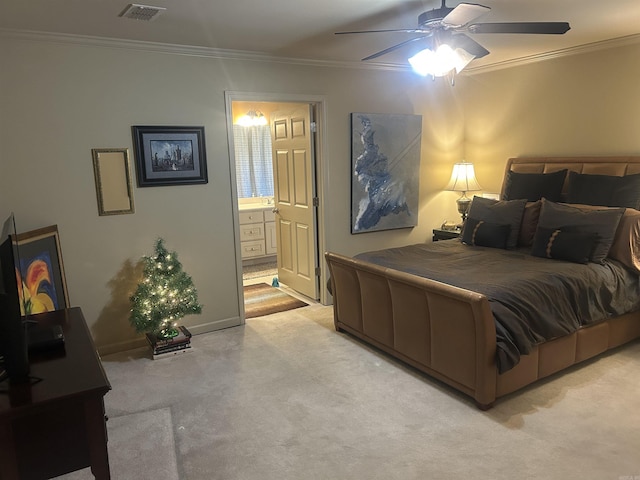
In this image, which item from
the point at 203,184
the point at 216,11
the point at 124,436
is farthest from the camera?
the point at 203,184

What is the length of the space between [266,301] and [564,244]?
118 inches

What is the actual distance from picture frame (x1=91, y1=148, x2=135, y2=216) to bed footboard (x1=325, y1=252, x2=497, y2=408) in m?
1.77

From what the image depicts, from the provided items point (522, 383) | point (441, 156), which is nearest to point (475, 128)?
point (441, 156)

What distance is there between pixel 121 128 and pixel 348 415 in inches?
108

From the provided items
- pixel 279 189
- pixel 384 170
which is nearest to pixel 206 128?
pixel 279 189

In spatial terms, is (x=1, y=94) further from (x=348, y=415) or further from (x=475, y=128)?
(x=475, y=128)

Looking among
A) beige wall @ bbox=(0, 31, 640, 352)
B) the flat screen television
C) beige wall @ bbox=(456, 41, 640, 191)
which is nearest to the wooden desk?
the flat screen television

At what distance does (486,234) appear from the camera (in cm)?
414

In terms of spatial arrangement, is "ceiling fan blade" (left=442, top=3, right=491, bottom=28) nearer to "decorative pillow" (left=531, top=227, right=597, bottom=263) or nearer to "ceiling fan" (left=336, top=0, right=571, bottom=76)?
"ceiling fan" (left=336, top=0, right=571, bottom=76)

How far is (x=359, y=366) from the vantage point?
11.4 feet

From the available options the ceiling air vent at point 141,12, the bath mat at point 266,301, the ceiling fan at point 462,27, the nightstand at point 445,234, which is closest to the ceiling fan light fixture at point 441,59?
the ceiling fan at point 462,27

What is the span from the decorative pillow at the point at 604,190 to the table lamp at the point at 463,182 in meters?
1.06

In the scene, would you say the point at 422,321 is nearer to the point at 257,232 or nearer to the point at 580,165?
the point at 580,165

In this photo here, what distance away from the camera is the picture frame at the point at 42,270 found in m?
3.03
